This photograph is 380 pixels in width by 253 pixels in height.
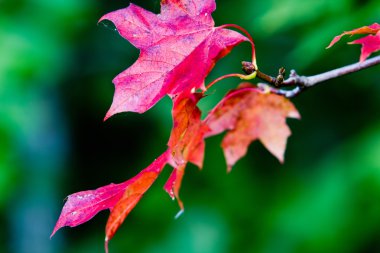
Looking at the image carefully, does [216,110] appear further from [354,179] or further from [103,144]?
[103,144]

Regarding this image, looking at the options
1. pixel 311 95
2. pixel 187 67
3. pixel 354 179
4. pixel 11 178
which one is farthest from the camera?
pixel 11 178

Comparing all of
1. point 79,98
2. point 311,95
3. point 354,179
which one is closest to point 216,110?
point 354,179

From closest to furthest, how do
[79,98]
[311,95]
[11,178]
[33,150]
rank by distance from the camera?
[311,95] < [11,178] < [79,98] < [33,150]

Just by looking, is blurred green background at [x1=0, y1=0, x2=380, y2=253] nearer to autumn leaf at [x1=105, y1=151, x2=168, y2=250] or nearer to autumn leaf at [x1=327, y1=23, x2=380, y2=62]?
autumn leaf at [x1=327, y1=23, x2=380, y2=62]

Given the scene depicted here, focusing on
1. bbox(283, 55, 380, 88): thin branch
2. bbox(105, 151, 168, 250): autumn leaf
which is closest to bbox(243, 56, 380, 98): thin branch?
bbox(283, 55, 380, 88): thin branch

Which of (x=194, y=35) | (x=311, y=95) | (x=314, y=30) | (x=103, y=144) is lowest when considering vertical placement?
(x=103, y=144)

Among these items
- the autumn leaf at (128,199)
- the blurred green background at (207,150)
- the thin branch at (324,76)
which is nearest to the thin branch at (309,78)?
the thin branch at (324,76)

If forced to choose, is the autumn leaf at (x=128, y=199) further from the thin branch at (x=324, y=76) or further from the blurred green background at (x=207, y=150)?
the blurred green background at (x=207, y=150)
